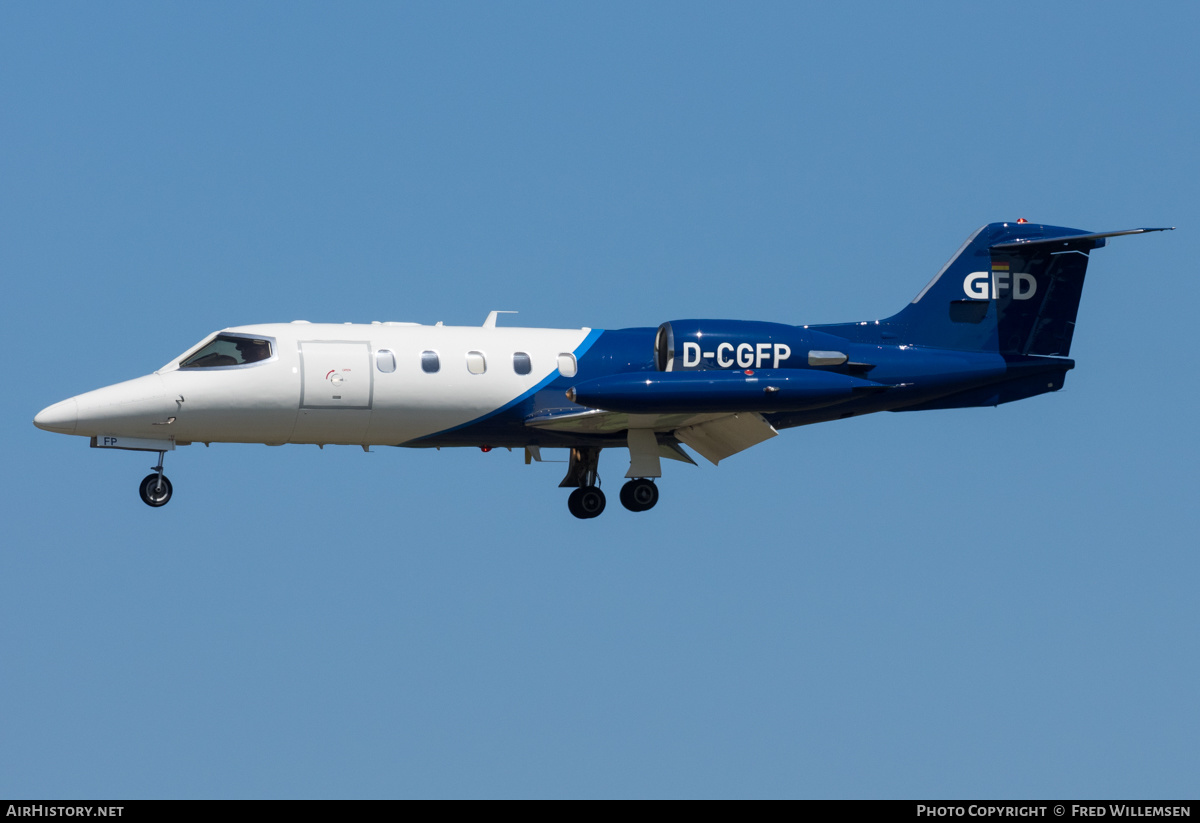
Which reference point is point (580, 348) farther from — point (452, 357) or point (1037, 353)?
point (1037, 353)

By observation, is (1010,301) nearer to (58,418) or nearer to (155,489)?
(155,489)

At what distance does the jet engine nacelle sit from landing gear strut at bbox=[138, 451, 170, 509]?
771 cm

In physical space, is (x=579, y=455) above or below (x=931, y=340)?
below

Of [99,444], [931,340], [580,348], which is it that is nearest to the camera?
[99,444]

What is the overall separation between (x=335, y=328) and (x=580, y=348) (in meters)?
3.82

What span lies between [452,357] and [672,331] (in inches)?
134

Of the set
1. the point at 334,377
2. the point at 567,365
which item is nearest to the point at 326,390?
A: the point at 334,377

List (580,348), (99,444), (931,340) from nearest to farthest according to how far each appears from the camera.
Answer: (99,444) → (580,348) → (931,340)

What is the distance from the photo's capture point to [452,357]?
1057 inches

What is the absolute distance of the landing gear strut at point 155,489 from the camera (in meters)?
26.3

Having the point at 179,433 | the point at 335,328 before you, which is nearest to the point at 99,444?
the point at 179,433

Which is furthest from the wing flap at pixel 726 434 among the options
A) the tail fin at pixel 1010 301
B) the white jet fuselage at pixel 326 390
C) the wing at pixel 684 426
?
the tail fin at pixel 1010 301

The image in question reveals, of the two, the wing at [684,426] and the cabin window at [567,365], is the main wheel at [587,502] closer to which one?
the wing at [684,426]

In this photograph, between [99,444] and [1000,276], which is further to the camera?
[1000,276]
